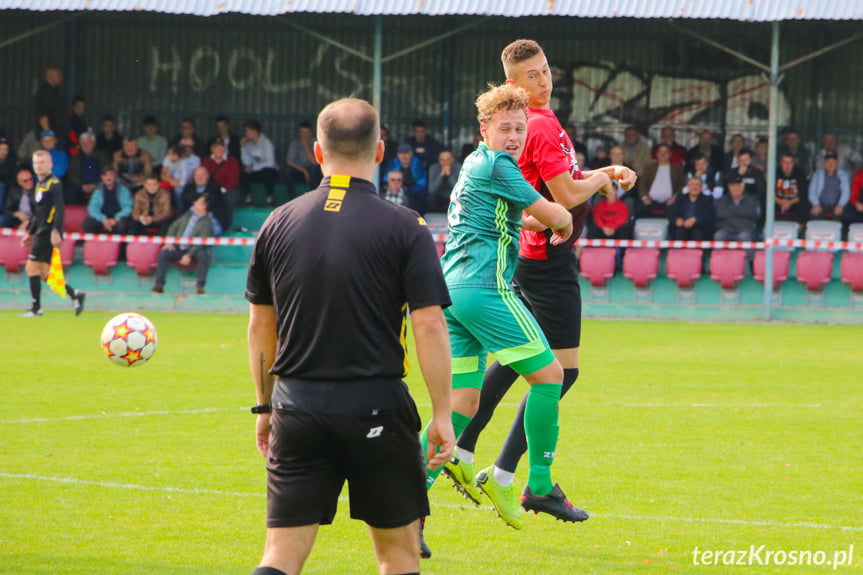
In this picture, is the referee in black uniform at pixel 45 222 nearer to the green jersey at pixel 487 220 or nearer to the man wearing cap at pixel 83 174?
the man wearing cap at pixel 83 174

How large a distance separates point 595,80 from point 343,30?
16.5 feet

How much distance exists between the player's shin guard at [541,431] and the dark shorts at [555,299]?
428mm

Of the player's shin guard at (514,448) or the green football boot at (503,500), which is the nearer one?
the green football boot at (503,500)

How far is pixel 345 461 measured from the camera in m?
3.72

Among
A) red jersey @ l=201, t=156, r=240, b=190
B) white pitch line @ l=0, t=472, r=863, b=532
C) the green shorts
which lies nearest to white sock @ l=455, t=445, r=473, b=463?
white pitch line @ l=0, t=472, r=863, b=532

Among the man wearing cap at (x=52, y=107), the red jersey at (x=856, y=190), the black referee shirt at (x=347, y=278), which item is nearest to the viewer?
the black referee shirt at (x=347, y=278)

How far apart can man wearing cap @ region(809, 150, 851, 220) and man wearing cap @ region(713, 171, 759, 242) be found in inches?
52.2

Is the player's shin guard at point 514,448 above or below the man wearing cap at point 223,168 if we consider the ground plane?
below

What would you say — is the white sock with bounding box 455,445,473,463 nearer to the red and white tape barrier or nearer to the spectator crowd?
the red and white tape barrier

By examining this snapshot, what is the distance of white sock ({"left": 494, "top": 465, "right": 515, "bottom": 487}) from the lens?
19.6 feet

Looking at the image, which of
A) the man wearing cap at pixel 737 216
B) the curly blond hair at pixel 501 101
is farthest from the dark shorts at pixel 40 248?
the curly blond hair at pixel 501 101

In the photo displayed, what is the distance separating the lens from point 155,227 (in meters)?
19.8

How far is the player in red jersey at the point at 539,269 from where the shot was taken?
597 centimetres

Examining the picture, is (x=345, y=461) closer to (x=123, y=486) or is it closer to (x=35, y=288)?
(x=123, y=486)
